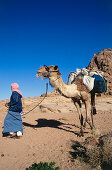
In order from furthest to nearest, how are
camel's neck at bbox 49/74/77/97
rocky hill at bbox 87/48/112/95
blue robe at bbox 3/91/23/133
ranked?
1. rocky hill at bbox 87/48/112/95
2. blue robe at bbox 3/91/23/133
3. camel's neck at bbox 49/74/77/97

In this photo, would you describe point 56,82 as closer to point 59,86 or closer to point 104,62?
point 59,86

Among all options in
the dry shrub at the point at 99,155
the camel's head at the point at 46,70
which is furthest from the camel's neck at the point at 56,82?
the dry shrub at the point at 99,155

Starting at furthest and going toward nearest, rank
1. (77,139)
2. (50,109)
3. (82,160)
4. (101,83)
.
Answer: (50,109) < (101,83) < (77,139) < (82,160)

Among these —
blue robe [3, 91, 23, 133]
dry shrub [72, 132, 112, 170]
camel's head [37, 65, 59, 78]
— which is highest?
camel's head [37, 65, 59, 78]

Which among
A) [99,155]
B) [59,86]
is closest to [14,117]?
[59,86]

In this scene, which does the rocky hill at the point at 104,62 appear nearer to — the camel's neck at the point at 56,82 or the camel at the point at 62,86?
the camel at the point at 62,86

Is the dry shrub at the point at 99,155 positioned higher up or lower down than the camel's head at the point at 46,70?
lower down

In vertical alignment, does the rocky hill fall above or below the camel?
above

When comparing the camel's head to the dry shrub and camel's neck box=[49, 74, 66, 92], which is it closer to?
camel's neck box=[49, 74, 66, 92]

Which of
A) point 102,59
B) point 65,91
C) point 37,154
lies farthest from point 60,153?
point 102,59

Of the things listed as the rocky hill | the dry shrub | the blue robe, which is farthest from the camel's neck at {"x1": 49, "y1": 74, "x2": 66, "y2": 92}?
the rocky hill

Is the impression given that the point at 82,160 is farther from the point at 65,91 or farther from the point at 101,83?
the point at 101,83

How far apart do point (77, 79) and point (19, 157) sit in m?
3.60

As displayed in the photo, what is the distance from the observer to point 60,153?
14.7 ft
